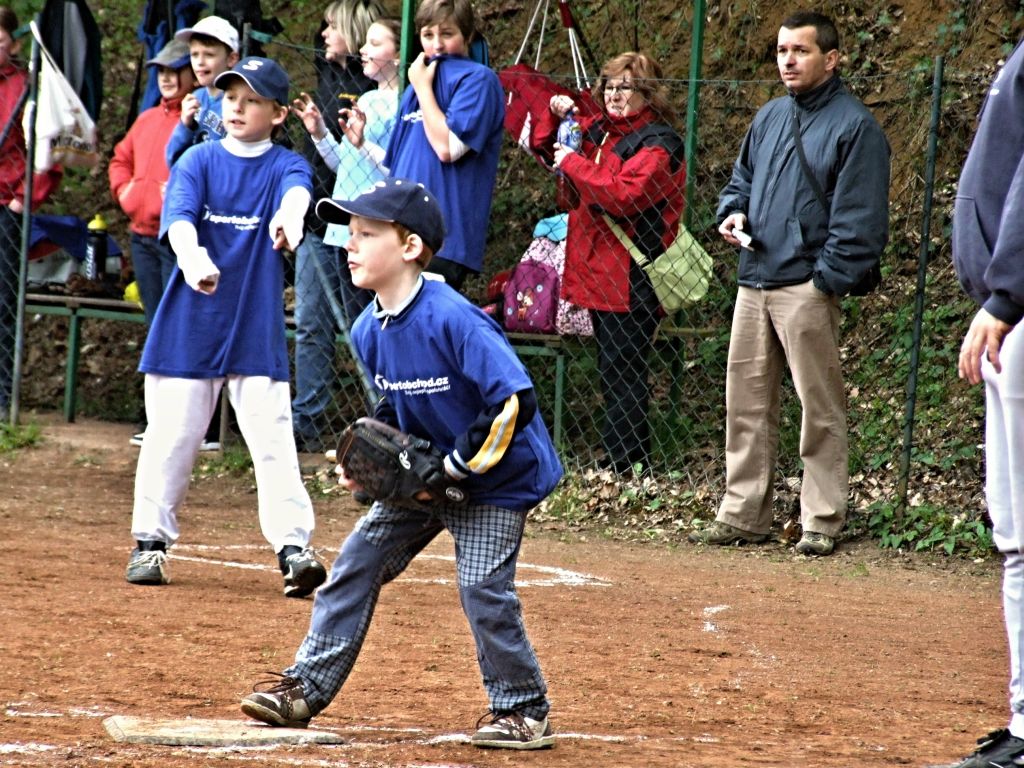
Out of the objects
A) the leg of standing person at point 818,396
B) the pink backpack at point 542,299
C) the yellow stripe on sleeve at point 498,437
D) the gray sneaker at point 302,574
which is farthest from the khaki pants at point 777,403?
the yellow stripe on sleeve at point 498,437

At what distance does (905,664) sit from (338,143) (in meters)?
5.16

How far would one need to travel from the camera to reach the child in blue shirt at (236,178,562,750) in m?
4.24

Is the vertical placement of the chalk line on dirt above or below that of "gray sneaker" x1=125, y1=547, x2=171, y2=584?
below

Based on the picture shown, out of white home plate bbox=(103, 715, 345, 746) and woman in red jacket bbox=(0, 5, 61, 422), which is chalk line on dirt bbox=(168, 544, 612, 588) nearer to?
white home plate bbox=(103, 715, 345, 746)

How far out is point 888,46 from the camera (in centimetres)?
1186

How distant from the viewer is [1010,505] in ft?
12.6

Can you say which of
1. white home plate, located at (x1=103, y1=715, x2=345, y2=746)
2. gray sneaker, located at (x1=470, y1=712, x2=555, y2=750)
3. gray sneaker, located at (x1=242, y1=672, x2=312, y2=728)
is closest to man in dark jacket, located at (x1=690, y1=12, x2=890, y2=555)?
gray sneaker, located at (x1=470, y1=712, x2=555, y2=750)

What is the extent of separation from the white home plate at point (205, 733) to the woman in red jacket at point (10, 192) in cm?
717

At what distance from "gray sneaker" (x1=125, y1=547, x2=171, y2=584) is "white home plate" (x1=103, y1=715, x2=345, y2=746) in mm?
2406

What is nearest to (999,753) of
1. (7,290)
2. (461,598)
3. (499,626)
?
(499,626)

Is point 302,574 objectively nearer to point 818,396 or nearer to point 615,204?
point 818,396

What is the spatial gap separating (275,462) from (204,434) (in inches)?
13.3

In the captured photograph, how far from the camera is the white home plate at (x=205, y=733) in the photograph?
4.01 m

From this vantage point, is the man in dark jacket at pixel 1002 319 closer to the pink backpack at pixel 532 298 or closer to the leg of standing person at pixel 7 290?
the pink backpack at pixel 532 298
